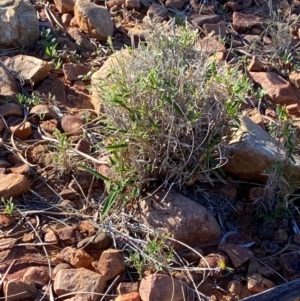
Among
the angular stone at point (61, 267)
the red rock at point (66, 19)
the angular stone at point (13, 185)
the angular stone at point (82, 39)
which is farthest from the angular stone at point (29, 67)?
the angular stone at point (61, 267)

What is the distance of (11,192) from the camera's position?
2.60 metres

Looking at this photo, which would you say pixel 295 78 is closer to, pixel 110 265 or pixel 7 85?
pixel 7 85

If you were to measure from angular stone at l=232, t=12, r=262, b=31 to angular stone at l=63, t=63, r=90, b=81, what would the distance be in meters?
0.93

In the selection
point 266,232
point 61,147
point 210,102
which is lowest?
point 266,232

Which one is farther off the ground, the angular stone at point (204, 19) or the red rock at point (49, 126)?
the red rock at point (49, 126)

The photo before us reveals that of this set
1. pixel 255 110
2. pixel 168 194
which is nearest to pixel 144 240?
pixel 168 194

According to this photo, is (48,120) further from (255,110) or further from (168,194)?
(255,110)

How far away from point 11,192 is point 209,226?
746 millimetres

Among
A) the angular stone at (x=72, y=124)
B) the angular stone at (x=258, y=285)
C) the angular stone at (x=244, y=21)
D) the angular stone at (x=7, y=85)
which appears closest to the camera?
the angular stone at (x=258, y=285)

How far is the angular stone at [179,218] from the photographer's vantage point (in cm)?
250

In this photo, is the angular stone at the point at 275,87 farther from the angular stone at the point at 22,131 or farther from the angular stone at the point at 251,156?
the angular stone at the point at 22,131

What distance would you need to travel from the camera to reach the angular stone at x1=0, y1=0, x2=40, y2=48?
345 centimetres

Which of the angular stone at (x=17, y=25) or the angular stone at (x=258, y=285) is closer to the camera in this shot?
the angular stone at (x=258, y=285)

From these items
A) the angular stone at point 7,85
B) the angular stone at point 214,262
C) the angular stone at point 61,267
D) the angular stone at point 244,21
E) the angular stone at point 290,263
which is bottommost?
the angular stone at point 290,263
